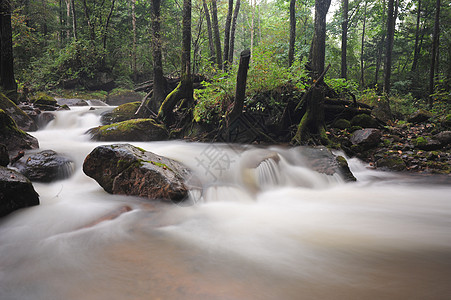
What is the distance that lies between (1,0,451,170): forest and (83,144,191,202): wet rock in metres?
3.33

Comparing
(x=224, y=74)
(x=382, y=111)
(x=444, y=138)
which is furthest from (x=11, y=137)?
(x=382, y=111)

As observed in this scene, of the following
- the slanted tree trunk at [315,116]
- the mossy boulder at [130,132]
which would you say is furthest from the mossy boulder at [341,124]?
the mossy boulder at [130,132]

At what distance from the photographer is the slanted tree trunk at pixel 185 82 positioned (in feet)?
29.9

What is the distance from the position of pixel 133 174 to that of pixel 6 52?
33.3 ft

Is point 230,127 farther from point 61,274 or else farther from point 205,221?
point 61,274

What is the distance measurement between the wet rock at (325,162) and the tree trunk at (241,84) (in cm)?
220

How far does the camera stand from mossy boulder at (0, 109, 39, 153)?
5.65m

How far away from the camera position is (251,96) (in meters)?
8.05

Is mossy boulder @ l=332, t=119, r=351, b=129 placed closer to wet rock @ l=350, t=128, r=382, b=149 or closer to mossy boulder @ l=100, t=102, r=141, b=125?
wet rock @ l=350, t=128, r=382, b=149

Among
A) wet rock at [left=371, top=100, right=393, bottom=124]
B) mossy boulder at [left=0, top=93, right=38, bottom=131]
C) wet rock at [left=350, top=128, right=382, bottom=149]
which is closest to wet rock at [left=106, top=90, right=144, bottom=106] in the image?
mossy boulder at [left=0, top=93, right=38, bottom=131]

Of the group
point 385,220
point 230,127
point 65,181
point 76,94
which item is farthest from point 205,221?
point 76,94

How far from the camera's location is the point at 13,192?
3506 millimetres

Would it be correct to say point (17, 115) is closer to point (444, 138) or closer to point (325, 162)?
point (325, 162)

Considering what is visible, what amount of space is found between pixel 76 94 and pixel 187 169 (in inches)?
687
